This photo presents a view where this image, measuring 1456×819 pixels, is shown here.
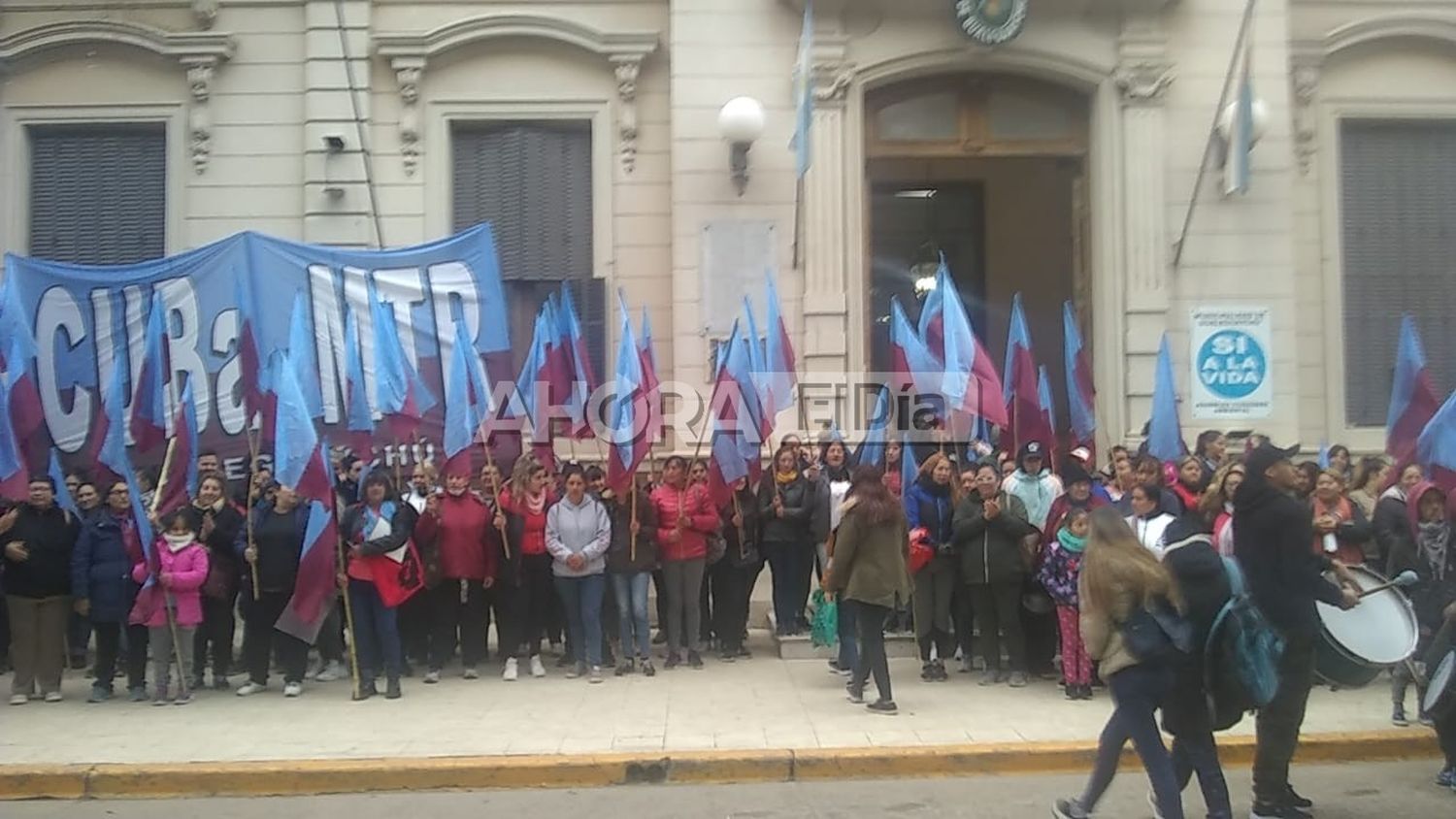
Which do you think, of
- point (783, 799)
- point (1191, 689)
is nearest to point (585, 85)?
point (783, 799)

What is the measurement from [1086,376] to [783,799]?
224 inches

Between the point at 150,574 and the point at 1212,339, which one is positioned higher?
the point at 1212,339

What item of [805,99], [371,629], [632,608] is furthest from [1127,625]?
[805,99]

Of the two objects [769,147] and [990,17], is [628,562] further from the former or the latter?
[990,17]

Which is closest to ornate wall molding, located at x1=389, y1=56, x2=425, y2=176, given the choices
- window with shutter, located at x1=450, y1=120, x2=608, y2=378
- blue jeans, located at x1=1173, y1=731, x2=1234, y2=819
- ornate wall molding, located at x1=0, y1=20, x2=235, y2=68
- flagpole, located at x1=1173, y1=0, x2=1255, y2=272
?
window with shutter, located at x1=450, y1=120, x2=608, y2=378

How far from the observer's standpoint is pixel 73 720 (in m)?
9.17

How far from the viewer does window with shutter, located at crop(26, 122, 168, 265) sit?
14148 mm

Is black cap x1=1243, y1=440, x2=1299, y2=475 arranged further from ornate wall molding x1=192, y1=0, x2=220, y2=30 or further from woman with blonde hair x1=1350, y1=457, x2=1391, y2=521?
ornate wall molding x1=192, y1=0, x2=220, y2=30

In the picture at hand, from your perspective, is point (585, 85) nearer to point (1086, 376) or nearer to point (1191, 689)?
point (1086, 376)

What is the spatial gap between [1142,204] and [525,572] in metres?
7.63

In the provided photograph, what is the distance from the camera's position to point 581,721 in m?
8.87

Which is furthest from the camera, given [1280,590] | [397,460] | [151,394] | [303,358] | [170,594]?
[397,460]

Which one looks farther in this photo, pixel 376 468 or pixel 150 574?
pixel 376 468

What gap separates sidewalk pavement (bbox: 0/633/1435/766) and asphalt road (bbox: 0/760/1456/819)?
0.41 metres
